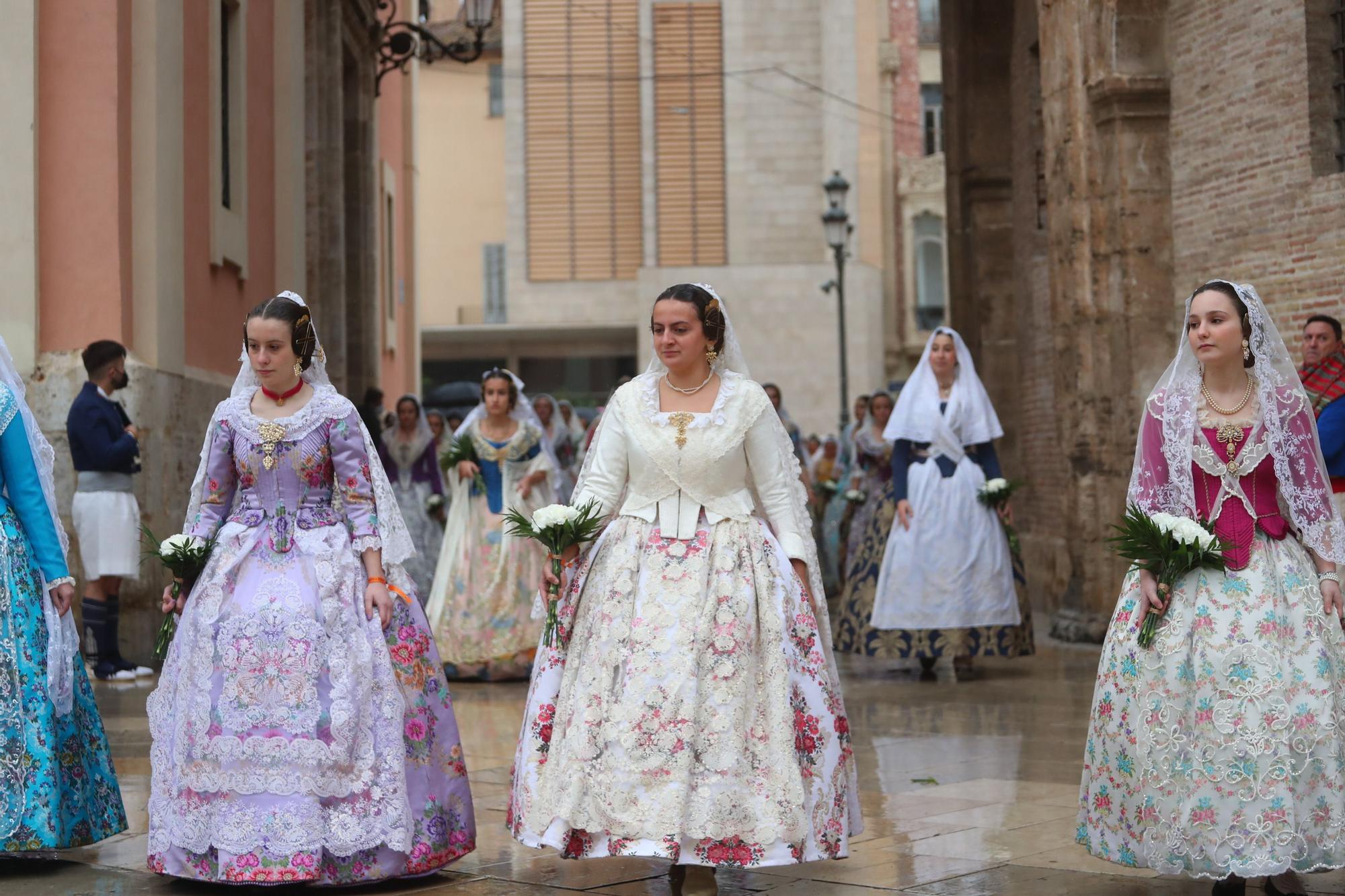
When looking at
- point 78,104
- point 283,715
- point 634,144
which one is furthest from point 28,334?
point 634,144

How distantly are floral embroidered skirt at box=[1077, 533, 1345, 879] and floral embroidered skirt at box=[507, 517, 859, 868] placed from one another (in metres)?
0.84

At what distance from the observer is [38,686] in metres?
5.84

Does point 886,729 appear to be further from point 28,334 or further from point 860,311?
point 860,311

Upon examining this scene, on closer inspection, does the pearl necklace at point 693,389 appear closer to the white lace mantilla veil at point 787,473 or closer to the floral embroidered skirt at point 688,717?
the white lace mantilla veil at point 787,473

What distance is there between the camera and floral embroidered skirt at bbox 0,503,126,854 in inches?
224

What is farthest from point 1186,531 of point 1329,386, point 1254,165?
point 1254,165

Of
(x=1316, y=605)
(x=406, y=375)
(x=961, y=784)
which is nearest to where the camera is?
(x=1316, y=605)

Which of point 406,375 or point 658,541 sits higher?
point 406,375

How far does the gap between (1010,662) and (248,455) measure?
7.81m

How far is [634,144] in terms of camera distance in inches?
1572

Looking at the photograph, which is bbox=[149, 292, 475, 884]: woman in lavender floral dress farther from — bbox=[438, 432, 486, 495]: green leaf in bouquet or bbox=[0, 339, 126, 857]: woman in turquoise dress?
bbox=[438, 432, 486, 495]: green leaf in bouquet

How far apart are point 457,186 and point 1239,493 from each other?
39100 millimetres

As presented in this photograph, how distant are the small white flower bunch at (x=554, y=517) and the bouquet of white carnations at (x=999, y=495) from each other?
5999 mm

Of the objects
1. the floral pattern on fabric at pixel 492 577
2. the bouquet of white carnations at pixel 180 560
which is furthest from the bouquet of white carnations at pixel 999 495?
the bouquet of white carnations at pixel 180 560
